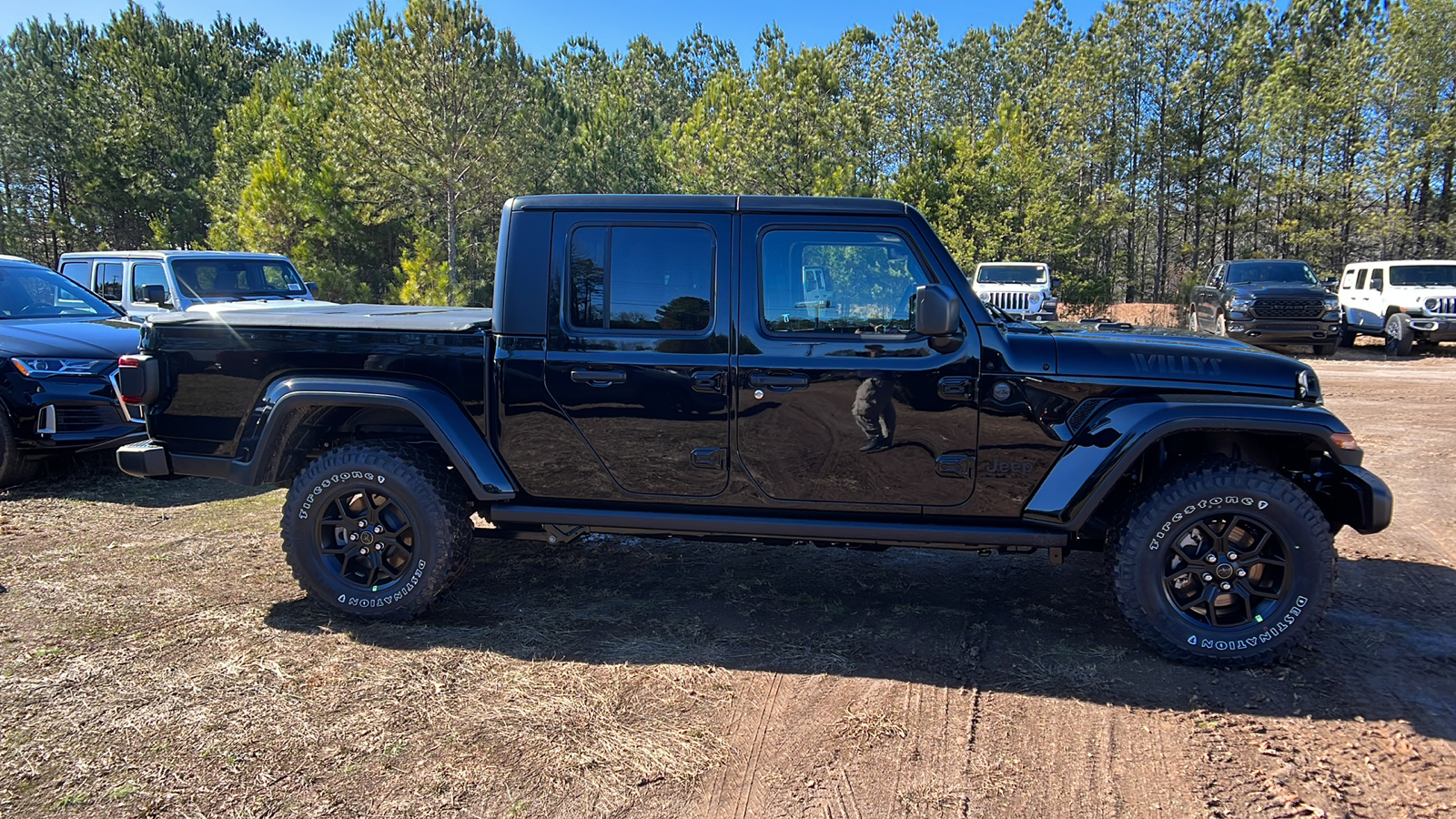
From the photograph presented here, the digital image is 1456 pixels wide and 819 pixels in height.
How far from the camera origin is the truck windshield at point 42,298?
687 centimetres

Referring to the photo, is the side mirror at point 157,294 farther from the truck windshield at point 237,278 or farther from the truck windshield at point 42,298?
the truck windshield at point 42,298

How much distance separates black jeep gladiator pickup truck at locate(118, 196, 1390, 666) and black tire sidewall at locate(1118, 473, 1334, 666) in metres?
0.01

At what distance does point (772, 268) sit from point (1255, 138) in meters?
29.1

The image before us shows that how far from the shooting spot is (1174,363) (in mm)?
3438

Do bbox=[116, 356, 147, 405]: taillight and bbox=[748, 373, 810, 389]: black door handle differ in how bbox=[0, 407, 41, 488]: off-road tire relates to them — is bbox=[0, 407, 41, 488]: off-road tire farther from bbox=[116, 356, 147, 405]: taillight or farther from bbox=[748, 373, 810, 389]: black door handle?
bbox=[748, 373, 810, 389]: black door handle

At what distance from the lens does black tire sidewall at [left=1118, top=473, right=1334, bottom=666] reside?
3.30 m

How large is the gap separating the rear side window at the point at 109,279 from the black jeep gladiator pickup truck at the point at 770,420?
7044mm

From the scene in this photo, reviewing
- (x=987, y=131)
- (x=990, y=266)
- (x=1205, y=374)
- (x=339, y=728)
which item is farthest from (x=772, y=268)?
(x=987, y=131)

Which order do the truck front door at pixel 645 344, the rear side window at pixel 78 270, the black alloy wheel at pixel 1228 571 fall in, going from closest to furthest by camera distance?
the black alloy wheel at pixel 1228 571, the truck front door at pixel 645 344, the rear side window at pixel 78 270

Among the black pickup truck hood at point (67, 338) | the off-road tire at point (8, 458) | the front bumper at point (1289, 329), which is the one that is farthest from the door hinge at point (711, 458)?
the front bumper at point (1289, 329)

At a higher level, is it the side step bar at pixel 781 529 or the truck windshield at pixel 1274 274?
the truck windshield at pixel 1274 274

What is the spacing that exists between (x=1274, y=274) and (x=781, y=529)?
16.7 meters

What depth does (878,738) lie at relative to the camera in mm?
2916

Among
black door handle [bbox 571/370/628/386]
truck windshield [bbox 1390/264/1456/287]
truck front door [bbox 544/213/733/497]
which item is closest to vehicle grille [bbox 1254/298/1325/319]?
truck windshield [bbox 1390/264/1456/287]
